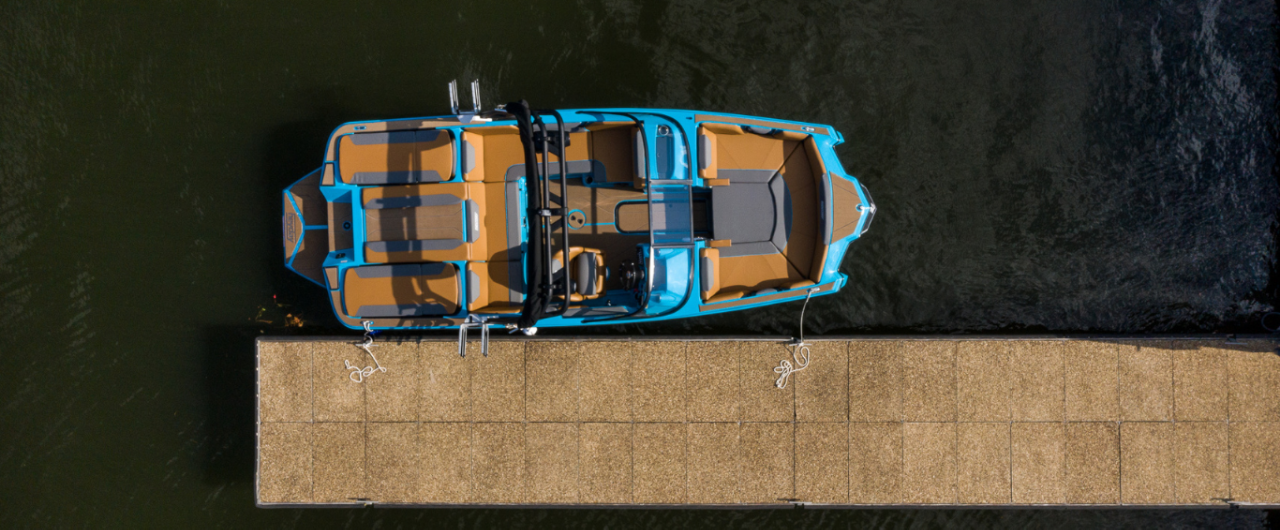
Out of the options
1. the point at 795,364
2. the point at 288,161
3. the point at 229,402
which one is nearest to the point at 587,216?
the point at 795,364

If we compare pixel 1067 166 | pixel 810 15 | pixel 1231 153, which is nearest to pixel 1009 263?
pixel 1067 166

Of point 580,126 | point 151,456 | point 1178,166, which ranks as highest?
point 580,126

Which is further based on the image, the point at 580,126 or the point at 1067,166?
the point at 1067,166

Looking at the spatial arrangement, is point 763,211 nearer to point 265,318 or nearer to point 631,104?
point 631,104

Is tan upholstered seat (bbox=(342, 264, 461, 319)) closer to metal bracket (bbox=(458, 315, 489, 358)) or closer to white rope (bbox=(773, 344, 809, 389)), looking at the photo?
metal bracket (bbox=(458, 315, 489, 358))

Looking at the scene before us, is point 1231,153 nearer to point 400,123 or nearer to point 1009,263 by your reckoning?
point 1009,263

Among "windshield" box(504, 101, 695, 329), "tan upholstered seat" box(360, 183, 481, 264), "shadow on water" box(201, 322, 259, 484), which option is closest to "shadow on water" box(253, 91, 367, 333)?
"shadow on water" box(201, 322, 259, 484)

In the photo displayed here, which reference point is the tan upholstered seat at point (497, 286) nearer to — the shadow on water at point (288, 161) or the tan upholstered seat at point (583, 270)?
the tan upholstered seat at point (583, 270)

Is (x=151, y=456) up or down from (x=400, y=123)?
down
